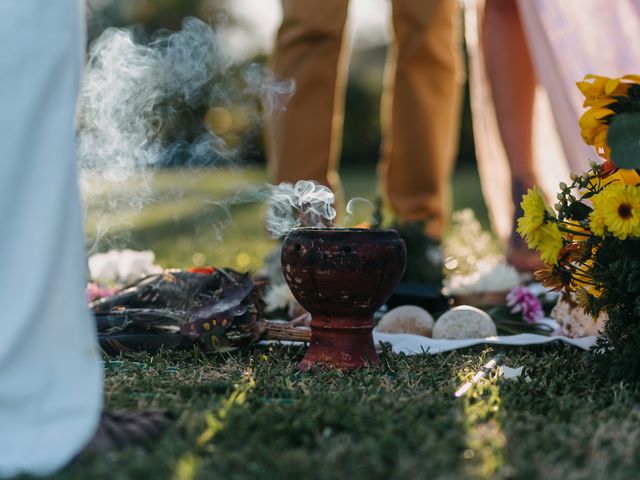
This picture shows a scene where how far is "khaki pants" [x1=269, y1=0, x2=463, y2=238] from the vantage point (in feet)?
11.6

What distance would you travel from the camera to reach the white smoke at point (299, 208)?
2436 mm

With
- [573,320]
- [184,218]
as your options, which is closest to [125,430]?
[573,320]

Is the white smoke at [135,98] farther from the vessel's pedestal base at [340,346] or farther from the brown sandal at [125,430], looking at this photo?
the brown sandal at [125,430]

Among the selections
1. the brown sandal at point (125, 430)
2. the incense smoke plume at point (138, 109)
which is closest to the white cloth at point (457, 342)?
the brown sandal at point (125, 430)

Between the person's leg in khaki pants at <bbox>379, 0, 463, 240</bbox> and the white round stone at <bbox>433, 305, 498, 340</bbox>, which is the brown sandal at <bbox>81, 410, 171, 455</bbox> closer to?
the white round stone at <bbox>433, 305, 498, 340</bbox>

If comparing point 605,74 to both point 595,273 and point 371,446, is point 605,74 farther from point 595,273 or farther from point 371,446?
point 371,446

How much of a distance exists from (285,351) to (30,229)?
3.42 feet

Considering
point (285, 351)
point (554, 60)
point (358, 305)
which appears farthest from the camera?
point (554, 60)

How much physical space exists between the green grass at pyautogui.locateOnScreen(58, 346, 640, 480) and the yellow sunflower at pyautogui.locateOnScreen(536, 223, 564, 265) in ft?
0.84

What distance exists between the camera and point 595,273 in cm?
191

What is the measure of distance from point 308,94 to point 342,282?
1.72m

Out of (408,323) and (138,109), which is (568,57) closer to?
(408,323)

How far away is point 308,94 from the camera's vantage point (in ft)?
11.8

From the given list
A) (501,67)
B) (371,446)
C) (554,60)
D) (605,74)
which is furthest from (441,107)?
(371,446)
